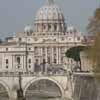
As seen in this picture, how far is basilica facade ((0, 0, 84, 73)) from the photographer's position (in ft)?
288

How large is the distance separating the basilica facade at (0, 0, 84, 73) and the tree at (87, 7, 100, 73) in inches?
1592

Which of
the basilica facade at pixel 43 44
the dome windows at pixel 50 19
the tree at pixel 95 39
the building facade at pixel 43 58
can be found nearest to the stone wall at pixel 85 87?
the building facade at pixel 43 58

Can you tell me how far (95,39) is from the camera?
121ft

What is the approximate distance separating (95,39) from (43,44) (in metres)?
78.4

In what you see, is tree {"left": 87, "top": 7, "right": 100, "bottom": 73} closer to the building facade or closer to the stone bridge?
the building facade

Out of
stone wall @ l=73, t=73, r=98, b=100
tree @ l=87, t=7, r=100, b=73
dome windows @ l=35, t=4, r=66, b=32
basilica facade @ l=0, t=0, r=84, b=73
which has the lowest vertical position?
stone wall @ l=73, t=73, r=98, b=100

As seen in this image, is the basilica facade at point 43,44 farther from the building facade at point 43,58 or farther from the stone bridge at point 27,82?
the stone bridge at point 27,82

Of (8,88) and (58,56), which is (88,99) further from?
(58,56)

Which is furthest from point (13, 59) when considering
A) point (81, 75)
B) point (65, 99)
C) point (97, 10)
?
point (97, 10)

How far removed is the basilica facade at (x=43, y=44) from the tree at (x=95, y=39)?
40.4m

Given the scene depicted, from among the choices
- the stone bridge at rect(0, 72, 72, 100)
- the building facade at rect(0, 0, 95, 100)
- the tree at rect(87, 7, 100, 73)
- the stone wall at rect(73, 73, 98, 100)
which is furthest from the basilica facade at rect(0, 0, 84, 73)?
the tree at rect(87, 7, 100, 73)

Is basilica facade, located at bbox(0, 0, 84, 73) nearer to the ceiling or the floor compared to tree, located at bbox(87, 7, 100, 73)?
nearer to the ceiling

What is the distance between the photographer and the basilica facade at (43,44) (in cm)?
8776

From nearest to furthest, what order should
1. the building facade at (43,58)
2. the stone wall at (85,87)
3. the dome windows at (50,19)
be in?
the stone wall at (85,87)
the building facade at (43,58)
the dome windows at (50,19)
